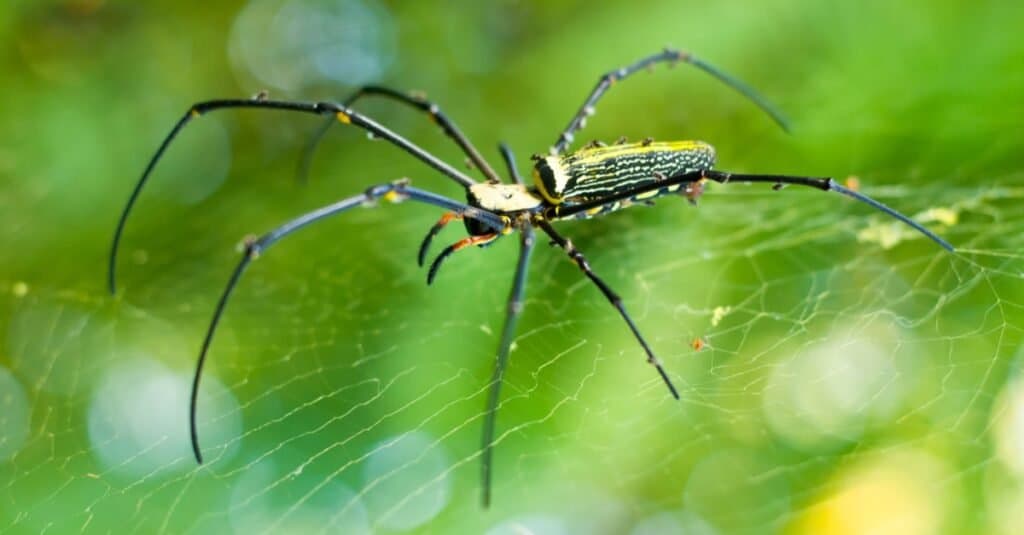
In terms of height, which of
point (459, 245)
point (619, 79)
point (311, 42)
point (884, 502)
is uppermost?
point (311, 42)

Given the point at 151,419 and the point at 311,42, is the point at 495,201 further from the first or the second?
the point at 311,42

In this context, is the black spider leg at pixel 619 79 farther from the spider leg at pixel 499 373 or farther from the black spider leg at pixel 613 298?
the spider leg at pixel 499 373

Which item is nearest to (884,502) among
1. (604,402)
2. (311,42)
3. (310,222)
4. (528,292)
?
(604,402)

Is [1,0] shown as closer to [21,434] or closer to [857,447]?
[21,434]

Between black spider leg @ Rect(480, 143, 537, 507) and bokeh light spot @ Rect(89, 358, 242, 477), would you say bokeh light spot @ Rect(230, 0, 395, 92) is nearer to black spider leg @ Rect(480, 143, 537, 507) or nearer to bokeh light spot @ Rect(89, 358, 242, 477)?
bokeh light spot @ Rect(89, 358, 242, 477)

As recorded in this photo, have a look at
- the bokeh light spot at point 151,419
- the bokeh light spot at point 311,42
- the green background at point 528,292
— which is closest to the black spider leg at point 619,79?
the green background at point 528,292

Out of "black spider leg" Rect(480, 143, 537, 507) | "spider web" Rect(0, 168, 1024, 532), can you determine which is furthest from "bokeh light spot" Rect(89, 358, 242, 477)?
"black spider leg" Rect(480, 143, 537, 507)
